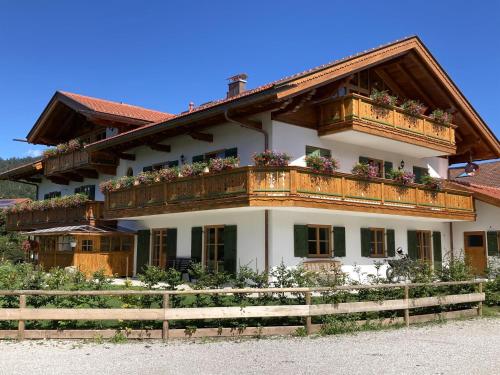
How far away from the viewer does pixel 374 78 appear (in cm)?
2117

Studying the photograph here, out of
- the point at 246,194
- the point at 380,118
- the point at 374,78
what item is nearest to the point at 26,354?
the point at 246,194

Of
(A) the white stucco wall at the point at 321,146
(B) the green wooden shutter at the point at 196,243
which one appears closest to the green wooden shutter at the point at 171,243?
(B) the green wooden shutter at the point at 196,243

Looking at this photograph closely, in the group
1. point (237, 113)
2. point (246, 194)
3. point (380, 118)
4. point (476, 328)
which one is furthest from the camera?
point (380, 118)

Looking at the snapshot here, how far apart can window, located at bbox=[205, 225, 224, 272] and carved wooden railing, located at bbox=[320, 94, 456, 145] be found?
17.2 feet

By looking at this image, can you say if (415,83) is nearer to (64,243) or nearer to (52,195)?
(64,243)

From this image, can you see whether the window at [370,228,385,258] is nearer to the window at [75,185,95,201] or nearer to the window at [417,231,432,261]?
the window at [417,231,432,261]

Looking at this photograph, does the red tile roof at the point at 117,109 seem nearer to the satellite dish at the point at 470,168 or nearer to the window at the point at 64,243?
the window at the point at 64,243

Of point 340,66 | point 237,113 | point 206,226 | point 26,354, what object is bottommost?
point 26,354

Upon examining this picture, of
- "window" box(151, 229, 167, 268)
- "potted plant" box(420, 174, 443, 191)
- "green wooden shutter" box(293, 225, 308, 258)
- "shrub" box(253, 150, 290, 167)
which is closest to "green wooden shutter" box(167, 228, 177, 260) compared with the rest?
"window" box(151, 229, 167, 268)

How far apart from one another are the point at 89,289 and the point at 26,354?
105 inches

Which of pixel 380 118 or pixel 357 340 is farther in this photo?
pixel 380 118

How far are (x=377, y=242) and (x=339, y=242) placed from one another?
2607mm

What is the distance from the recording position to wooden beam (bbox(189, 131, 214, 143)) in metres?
19.0

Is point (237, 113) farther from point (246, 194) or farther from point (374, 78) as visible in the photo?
point (374, 78)
